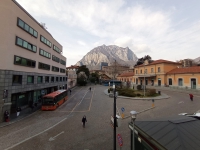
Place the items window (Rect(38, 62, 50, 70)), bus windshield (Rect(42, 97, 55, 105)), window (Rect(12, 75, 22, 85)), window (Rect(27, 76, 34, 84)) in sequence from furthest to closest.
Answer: window (Rect(38, 62, 50, 70)), window (Rect(27, 76, 34, 84)), bus windshield (Rect(42, 97, 55, 105)), window (Rect(12, 75, 22, 85))

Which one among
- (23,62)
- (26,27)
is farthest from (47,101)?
(26,27)

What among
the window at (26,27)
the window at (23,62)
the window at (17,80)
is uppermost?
the window at (26,27)

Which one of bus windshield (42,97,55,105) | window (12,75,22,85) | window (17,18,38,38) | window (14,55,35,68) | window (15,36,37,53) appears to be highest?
window (17,18,38,38)

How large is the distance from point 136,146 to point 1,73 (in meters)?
19.4

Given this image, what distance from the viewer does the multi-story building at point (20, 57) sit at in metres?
16.8

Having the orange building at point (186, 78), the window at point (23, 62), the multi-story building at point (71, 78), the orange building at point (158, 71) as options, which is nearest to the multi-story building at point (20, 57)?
the window at point (23, 62)

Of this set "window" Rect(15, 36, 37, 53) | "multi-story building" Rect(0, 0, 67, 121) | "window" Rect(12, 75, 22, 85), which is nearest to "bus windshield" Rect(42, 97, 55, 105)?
"multi-story building" Rect(0, 0, 67, 121)

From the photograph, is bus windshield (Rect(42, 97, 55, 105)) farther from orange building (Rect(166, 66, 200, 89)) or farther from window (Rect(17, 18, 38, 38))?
orange building (Rect(166, 66, 200, 89))

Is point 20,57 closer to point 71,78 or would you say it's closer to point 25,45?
point 25,45

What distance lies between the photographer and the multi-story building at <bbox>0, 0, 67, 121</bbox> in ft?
55.1

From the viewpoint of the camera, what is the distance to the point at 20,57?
66.1ft

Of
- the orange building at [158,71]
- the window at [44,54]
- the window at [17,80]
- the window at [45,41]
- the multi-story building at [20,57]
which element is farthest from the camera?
the orange building at [158,71]

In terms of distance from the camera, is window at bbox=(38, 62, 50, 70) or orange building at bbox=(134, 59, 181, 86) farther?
orange building at bbox=(134, 59, 181, 86)

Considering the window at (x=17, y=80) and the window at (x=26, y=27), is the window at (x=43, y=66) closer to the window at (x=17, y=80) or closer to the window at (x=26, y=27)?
the window at (x=26, y=27)
